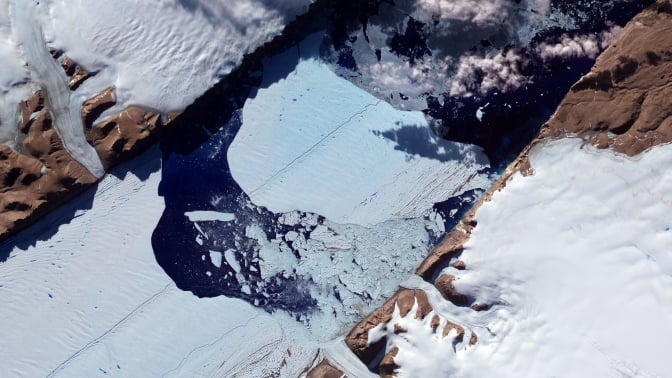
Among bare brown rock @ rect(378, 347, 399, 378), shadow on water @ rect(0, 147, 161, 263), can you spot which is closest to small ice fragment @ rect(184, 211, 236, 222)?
shadow on water @ rect(0, 147, 161, 263)

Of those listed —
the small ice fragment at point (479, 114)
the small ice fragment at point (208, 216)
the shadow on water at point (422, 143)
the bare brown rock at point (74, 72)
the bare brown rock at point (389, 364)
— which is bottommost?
the bare brown rock at point (389, 364)

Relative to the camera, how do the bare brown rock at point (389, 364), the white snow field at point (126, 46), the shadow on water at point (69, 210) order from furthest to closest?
1. the shadow on water at point (69, 210)
2. the bare brown rock at point (389, 364)
3. the white snow field at point (126, 46)

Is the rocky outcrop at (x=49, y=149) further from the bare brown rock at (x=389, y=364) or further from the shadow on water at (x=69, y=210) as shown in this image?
the bare brown rock at (x=389, y=364)

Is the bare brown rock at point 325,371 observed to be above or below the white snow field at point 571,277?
below

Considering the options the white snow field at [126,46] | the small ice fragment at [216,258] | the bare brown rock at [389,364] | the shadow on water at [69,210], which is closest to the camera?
the white snow field at [126,46]

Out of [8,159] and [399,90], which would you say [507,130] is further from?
[8,159]

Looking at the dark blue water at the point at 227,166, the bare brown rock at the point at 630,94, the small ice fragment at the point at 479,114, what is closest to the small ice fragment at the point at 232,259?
the dark blue water at the point at 227,166

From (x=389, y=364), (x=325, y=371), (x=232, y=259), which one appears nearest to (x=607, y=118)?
(x=389, y=364)
